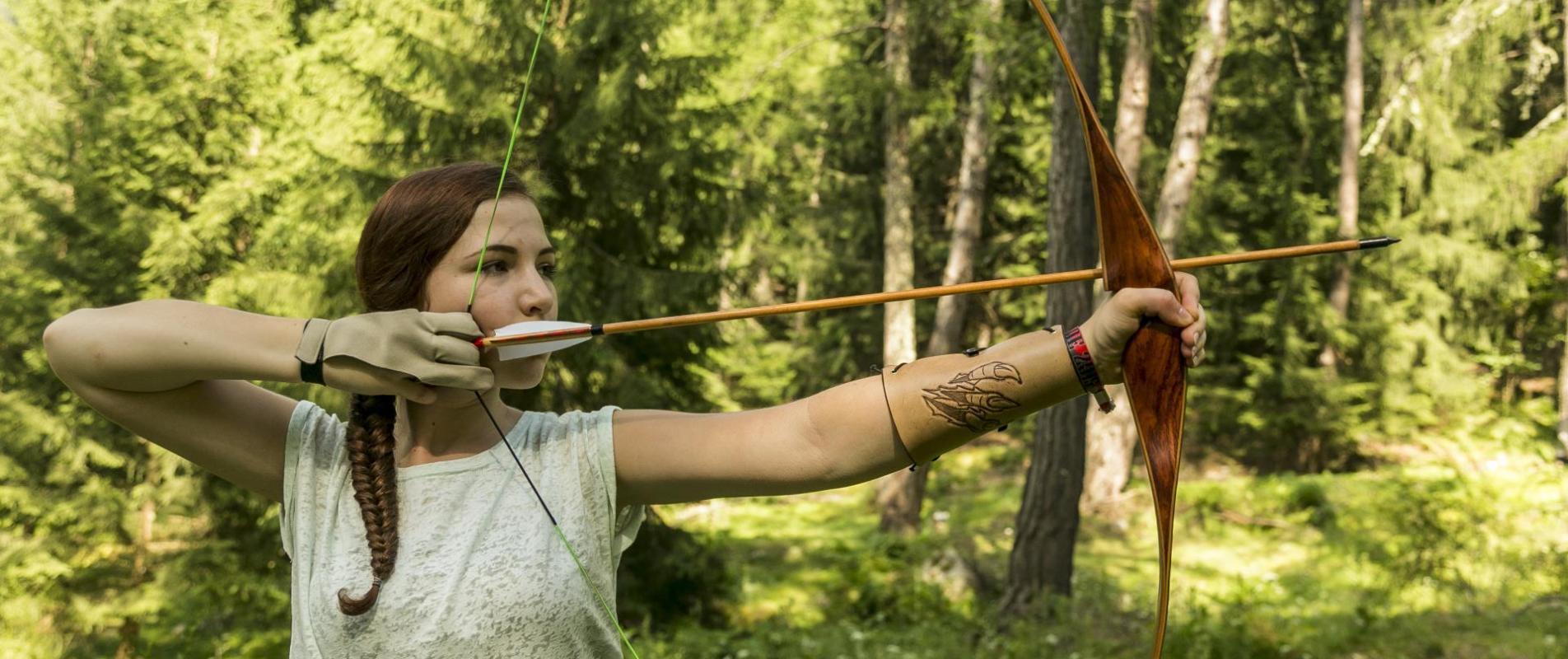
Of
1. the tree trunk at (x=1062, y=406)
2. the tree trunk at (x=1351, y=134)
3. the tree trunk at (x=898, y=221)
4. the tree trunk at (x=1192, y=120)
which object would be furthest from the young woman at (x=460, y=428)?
the tree trunk at (x=1351, y=134)

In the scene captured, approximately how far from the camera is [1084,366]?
1398mm

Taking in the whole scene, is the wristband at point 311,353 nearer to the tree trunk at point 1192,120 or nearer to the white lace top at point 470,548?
the white lace top at point 470,548

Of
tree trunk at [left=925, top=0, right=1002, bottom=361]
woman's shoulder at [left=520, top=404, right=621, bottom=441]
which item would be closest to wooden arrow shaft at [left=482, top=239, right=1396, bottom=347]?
woman's shoulder at [left=520, top=404, right=621, bottom=441]

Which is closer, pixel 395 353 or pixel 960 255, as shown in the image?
pixel 395 353

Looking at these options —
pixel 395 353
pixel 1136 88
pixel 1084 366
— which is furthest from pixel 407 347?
pixel 1136 88

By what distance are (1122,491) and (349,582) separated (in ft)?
35.6

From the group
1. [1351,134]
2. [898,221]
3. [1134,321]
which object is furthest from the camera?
[1351,134]

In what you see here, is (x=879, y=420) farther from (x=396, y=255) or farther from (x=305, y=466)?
(x=305, y=466)

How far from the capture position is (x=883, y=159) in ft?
46.3

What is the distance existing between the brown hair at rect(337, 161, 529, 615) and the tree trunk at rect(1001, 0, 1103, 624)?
5326 mm

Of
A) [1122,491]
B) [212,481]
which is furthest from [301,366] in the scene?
[1122,491]

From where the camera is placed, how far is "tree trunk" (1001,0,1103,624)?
6723 mm

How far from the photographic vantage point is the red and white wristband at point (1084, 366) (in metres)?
1.40

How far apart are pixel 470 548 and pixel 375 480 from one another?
169mm
